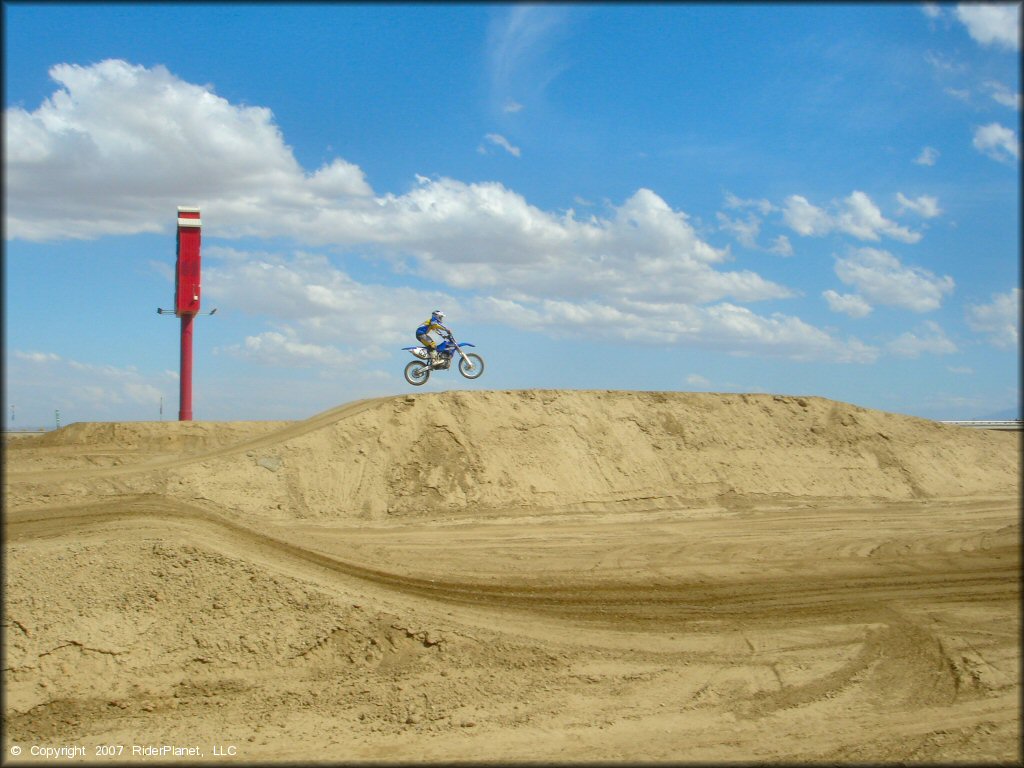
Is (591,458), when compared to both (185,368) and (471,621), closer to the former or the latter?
(471,621)

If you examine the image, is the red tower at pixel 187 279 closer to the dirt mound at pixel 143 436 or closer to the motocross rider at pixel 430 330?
the dirt mound at pixel 143 436

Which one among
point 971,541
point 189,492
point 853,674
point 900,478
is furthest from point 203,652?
point 900,478

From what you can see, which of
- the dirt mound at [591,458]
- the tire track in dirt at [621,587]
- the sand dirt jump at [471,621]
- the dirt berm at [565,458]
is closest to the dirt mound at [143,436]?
the dirt berm at [565,458]

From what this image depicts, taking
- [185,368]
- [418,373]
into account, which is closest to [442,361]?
[418,373]

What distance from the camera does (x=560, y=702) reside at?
9969mm

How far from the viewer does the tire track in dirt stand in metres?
12.3

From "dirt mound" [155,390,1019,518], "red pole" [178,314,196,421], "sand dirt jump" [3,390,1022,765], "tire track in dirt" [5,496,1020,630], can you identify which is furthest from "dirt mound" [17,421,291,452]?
"tire track in dirt" [5,496,1020,630]

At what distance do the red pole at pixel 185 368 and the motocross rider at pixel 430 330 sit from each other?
44.3 feet

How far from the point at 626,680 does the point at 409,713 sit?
2.91 metres

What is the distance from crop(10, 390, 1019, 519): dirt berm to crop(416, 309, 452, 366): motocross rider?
4.15 feet

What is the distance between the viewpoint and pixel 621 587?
13266 millimetres

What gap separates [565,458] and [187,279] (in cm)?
1838

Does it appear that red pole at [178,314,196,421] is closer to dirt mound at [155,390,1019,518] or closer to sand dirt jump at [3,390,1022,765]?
sand dirt jump at [3,390,1022,765]

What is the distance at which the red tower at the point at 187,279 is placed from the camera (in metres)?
30.5
